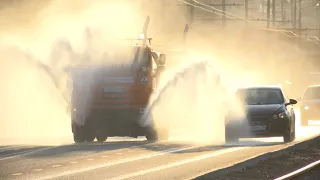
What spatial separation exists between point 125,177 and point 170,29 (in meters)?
84.6

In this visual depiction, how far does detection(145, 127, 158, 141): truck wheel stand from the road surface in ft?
1.96

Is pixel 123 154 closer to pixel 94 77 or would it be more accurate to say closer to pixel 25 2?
pixel 94 77

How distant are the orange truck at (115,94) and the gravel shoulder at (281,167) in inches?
220

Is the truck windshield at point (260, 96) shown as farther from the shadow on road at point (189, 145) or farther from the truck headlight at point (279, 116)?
the shadow on road at point (189, 145)

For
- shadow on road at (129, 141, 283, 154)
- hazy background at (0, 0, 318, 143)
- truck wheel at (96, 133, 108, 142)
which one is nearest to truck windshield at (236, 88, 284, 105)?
shadow on road at (129, 141, 283, 154)

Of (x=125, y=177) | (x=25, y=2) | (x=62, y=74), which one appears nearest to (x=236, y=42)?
(x=25, y=2)

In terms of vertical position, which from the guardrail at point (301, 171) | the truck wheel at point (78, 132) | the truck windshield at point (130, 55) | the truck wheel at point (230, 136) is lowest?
the guardrail at point (301, 171)

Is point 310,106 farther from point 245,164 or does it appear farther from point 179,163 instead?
point 245,164

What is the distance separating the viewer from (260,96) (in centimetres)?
3195

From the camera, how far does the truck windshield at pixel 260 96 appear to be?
31469mm

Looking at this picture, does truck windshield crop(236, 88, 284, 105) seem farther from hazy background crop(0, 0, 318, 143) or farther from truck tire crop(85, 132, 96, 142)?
truck tire crop(85, 132, 96, 142)

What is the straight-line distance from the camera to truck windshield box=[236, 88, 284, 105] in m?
31.5

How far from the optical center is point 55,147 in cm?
2831

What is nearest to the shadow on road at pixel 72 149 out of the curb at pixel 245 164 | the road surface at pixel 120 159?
the road surface at pixel 120 159
